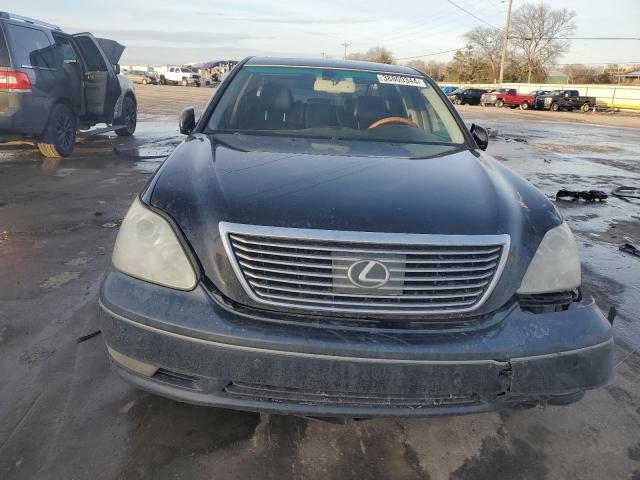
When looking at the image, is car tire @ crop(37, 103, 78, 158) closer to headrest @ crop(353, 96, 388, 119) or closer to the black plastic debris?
headrest @ crop(353, 96, 388, 119)

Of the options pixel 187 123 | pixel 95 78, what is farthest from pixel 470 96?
pixel 187 123

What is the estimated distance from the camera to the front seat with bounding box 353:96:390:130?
328 centimetres

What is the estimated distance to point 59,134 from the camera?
308 inches

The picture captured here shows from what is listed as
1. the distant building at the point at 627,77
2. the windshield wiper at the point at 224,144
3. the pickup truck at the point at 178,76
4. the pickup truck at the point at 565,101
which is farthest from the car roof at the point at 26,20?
the distant building at the point at 627,77

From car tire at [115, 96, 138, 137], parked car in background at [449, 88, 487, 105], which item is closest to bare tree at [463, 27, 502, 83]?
parked car in background at [449, 88, 487, 105]

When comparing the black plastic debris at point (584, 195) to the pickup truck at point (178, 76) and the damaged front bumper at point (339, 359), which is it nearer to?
the damaged front bumper at point (339, 359)

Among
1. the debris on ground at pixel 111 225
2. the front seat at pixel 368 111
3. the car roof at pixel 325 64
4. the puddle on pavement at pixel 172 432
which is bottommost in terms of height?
the puddle on pavement at pixel 172 432

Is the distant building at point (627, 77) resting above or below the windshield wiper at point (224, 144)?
above

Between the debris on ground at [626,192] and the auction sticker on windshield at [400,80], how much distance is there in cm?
507

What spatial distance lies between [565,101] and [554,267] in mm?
39556

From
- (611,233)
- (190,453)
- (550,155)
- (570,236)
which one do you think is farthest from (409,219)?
(550,155)

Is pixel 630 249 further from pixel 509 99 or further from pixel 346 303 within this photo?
pixel 509 99

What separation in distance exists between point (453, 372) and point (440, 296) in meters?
0.27

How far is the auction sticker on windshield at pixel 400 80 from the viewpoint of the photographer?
3658 millimetres
